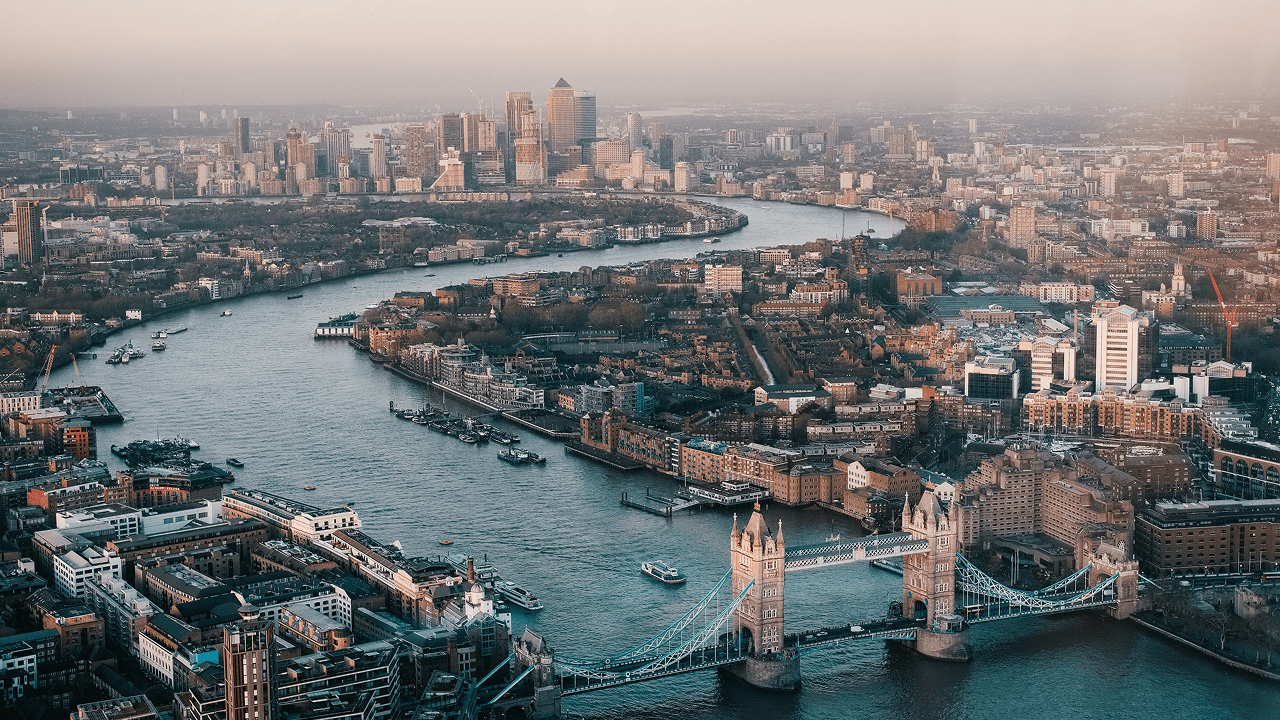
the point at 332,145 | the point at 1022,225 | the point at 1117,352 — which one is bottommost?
the point at 1117,352

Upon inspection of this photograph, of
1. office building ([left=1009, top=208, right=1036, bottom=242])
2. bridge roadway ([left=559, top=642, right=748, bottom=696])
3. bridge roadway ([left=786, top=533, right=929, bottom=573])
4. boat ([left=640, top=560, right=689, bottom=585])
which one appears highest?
office building ([left=1009, top=208, right=1036, bottom=242])

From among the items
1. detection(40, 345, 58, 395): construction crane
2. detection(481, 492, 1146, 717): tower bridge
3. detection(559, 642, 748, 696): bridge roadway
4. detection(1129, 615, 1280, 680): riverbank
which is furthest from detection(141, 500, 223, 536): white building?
detection(40, 345, 58, 395): construction crane

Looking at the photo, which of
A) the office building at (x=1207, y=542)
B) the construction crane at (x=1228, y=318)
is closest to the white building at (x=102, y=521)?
the office building at (x=1207, y=542)

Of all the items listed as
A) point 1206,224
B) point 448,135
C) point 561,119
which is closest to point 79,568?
point 1206,224

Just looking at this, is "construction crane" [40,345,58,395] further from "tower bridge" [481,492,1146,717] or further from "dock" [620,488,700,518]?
"tower bridge" [481,492,1146,717]

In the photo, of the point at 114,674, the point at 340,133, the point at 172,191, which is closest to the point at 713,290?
the point at 114,674

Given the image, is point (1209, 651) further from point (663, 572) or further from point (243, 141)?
point (243, 141)

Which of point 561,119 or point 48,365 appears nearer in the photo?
point 48,365
